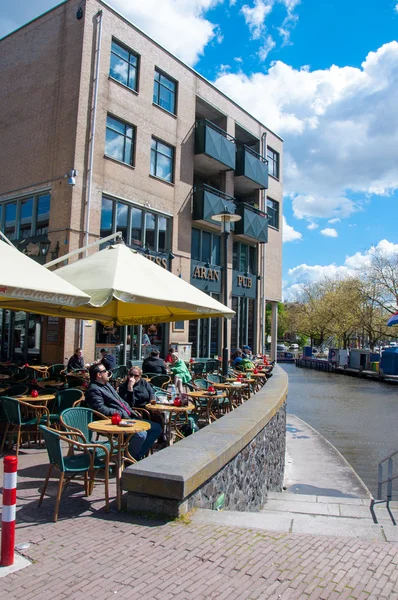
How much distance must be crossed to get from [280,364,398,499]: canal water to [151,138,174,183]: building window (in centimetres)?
1158

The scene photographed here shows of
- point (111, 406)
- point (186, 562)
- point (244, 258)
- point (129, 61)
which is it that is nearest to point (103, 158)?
point (129, 61)

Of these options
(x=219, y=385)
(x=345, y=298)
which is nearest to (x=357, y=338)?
(x=345, y=298)

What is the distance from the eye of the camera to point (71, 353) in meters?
14.8

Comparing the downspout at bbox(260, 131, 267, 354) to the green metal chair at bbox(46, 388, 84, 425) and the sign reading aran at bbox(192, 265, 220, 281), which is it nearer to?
the sign reading aran at bbox(192, 265, 220, 281)

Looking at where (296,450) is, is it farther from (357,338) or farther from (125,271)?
(357,338)

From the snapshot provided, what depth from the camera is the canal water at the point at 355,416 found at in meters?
14.3

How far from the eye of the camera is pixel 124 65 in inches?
694

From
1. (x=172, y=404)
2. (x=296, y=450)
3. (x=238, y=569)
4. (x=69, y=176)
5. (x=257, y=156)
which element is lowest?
(x=296, y=450)

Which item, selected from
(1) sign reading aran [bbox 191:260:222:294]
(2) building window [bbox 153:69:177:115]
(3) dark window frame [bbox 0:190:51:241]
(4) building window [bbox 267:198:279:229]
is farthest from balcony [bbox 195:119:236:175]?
(3) dark window frame [bbox 0:190:51:241]

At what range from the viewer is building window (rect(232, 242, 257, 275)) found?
25.2m

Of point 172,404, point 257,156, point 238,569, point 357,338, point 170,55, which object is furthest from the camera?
point 357,338

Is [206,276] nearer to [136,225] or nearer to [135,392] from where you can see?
[136,225]

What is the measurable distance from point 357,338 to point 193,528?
67.5 metres

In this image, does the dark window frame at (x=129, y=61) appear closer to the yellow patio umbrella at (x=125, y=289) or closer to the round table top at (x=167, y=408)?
the yellow patio umbrella at (x=125, y=289)
